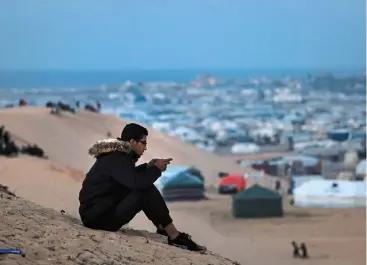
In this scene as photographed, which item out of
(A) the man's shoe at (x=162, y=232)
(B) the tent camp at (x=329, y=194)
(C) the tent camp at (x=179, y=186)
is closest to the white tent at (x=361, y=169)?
(B) the tent camp at (x=329, y=194)

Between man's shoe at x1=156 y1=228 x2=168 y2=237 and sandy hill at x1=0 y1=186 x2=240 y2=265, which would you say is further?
man's shoe at x1=156 y1=228 x2=168 y2=237

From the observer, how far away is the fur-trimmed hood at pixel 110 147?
6.26 meters

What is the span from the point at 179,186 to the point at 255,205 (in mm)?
2618

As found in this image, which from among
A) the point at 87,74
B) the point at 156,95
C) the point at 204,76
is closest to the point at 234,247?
the point at 156,95

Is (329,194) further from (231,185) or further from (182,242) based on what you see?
(182,242)

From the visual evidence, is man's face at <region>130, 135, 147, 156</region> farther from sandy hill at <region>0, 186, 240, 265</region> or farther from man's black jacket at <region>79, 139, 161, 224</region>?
sandy hill at <region>0, 186, 240, 265</region>

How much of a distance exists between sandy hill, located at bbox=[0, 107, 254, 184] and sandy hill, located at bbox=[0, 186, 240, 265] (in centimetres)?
1813

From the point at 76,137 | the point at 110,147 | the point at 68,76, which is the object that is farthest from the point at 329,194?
the point at 68,76

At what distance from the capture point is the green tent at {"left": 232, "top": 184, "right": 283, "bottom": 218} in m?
20.3

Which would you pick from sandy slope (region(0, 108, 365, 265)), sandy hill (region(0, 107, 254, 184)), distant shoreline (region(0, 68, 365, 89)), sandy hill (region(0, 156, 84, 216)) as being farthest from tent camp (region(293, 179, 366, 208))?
distant shoreline (region(0, 68, 365, 89))

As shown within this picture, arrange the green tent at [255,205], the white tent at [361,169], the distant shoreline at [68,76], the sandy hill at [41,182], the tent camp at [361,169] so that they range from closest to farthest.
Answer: the sandy hill at [41,182] → the green tent at [255,205] → the tent camp at [361,169] → the white tent at [361,169] → the distant shoreline at [68,76]

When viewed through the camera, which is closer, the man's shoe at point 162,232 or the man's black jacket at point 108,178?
the man's black jacket at point 108,178

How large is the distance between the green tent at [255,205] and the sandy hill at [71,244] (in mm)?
13706

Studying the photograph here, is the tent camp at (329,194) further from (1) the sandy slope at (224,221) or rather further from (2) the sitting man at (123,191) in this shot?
(2) the sitting man at (123,191)
